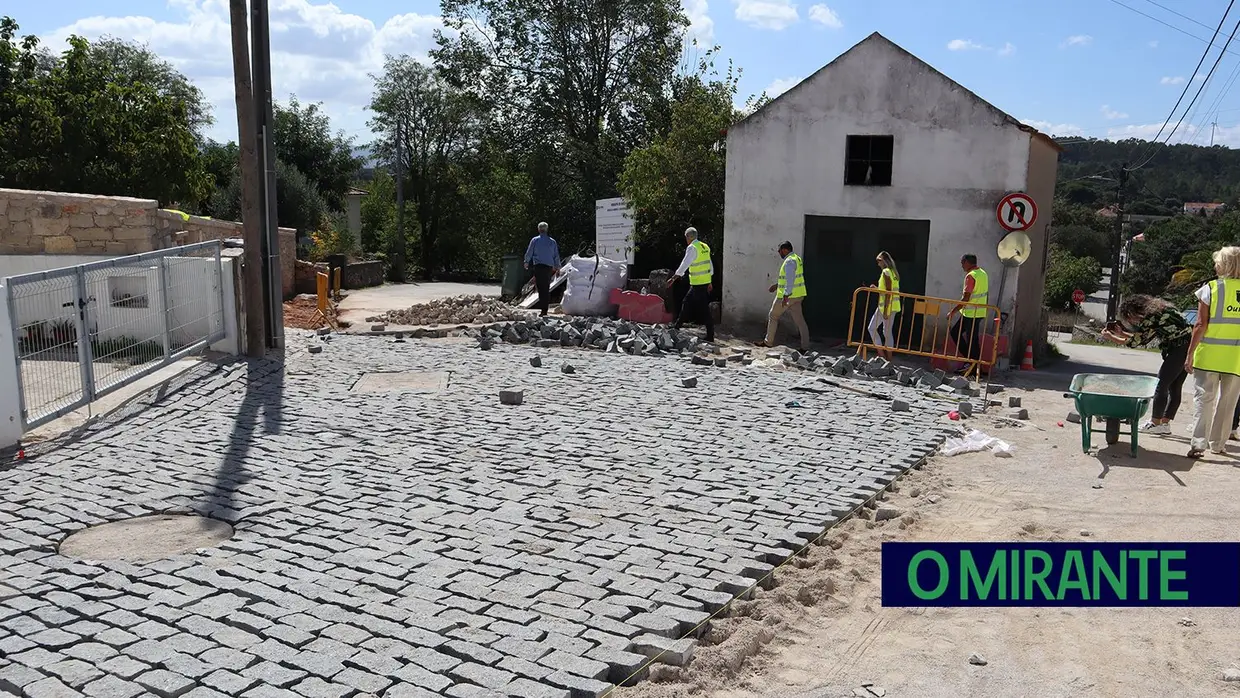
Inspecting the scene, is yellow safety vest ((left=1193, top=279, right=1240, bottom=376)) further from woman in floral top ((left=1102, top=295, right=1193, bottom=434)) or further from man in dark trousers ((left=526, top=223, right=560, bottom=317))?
man in dark trousers ((left=526, top=223, right=560, bottom=317))

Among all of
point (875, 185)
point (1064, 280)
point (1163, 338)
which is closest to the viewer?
point (1163, 338)

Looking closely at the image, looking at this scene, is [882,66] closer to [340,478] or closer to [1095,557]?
[340,478]

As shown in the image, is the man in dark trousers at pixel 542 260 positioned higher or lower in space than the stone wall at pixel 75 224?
lower

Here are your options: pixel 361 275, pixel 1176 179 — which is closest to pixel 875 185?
pixel 361 275

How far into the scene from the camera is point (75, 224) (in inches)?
563

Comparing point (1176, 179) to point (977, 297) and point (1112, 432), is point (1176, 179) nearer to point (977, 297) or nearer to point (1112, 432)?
Result: point (977, 297)

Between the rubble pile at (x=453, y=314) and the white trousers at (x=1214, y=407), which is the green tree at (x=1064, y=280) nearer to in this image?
the rubble pile at (x=453, y=314)

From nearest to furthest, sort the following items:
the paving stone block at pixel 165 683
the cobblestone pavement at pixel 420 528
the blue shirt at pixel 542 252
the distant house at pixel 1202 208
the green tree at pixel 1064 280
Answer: the paving stone block at pixel 165 683 < the cobblestone pavement at pixel 420 528 < the blue shirt at pixel 542 252 < the green tree at pixel 1064 280 < the distant house at pixel 1202 208

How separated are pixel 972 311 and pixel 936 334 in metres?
1.25

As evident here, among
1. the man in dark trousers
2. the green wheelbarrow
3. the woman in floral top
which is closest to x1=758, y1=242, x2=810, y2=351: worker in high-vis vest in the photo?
the man in dark trousers

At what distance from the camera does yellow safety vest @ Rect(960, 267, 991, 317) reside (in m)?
14.0

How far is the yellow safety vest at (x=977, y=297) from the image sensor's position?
45.9ft

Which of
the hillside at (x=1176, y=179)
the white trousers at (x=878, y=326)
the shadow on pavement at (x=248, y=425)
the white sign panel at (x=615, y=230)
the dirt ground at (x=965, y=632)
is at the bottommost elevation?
the dirt ground at (x=965, y=632)

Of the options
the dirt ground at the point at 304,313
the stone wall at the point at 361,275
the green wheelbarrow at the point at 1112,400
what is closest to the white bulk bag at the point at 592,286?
the dirt ground at the point at 304,313
